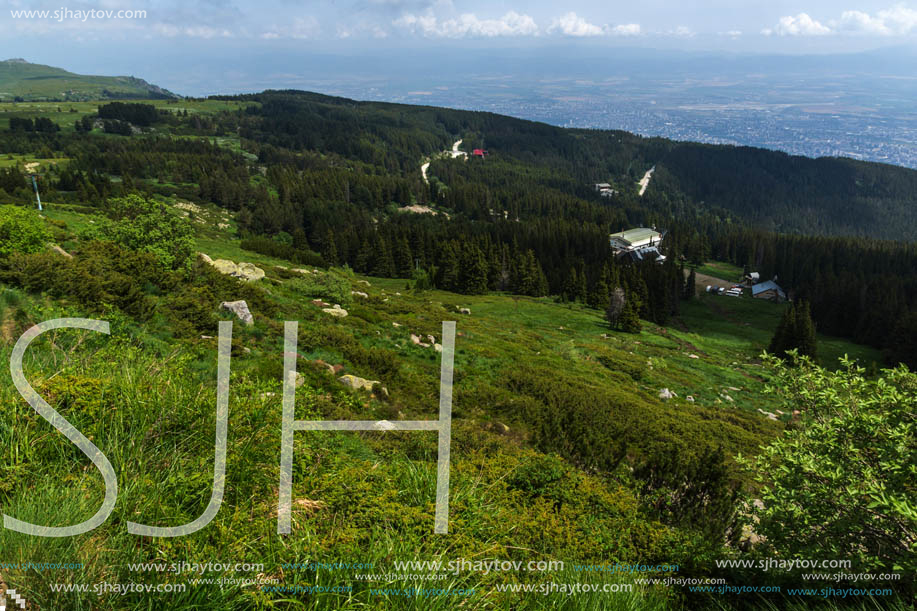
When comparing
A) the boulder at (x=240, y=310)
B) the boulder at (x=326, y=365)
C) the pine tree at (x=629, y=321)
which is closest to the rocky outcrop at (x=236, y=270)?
the boulder at (x=240, y=310)

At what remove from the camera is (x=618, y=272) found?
85.1 m

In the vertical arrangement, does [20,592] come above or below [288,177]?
below

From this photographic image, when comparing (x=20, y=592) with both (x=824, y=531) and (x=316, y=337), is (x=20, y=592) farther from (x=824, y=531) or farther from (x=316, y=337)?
Answer: (x=316, y=337)

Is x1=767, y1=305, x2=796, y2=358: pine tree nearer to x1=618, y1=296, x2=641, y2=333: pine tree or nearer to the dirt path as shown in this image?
x1=618, y1=296, x2=641, y2=333: pine tree

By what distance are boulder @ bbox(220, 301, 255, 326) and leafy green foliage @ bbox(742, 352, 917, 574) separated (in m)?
18.6

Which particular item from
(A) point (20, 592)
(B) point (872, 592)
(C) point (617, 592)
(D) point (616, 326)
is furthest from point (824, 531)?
(D) point (616, 326)

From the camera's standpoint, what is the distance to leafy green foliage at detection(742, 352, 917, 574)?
19.7ft

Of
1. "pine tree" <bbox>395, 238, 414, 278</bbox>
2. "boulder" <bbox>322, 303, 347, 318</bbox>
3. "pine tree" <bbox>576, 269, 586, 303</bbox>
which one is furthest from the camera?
"pine tree" <bbox>395, 238, 414, 278</bbox>

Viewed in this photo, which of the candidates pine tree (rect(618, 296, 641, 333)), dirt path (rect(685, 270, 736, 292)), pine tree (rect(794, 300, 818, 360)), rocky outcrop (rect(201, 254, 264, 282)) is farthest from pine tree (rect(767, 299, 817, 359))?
rocky outcrop (rect(201, 254, 264, 282))

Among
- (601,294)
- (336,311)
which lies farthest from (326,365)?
(601,294)

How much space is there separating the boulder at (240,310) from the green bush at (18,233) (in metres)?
7.34

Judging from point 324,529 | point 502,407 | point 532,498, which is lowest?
point 502,407

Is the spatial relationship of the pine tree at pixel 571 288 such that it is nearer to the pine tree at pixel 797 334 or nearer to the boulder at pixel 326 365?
the pine tree at pixel 797 334

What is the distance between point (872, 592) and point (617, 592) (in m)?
3.63
